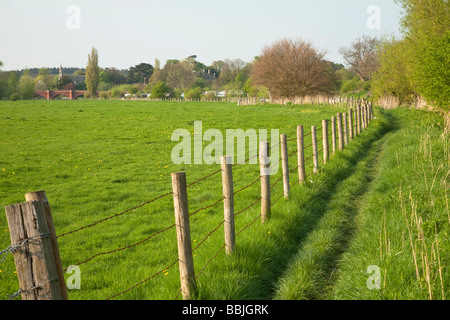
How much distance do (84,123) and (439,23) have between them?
82.0 ft

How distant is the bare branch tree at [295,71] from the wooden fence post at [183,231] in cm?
4818

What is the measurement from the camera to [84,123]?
28.8m

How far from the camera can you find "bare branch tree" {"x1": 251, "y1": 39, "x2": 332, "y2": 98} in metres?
50.7

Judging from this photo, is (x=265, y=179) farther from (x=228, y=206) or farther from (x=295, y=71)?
(x=295, y=71)

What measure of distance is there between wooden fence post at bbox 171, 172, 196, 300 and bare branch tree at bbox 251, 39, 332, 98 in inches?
1897

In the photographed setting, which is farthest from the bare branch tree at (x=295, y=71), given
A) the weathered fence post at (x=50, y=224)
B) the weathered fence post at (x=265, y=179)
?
the weathered fence post at (x=50, y=224)

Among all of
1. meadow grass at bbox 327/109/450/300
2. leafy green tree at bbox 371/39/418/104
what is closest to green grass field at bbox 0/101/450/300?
meadow grass at bbox 327/109/450/300

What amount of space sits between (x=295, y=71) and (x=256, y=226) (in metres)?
47.0

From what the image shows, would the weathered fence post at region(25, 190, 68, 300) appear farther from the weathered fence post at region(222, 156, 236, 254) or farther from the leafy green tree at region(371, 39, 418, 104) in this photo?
the leafy green tree at region(371, 39, 418, 104)

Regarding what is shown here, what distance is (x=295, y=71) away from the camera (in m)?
51.0
